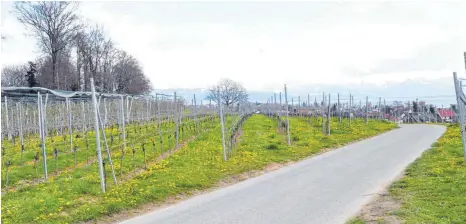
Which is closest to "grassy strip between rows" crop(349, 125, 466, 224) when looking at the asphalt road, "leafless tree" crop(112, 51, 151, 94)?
the asphalt road

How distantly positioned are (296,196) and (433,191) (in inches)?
123

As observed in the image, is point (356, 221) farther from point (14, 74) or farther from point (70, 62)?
point (14, 74)

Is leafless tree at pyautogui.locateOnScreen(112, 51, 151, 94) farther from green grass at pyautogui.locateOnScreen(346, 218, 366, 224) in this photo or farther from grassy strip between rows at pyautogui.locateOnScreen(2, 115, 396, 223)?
green grass at pyautogui.locateOnScreen(346, 218, 366, 224)

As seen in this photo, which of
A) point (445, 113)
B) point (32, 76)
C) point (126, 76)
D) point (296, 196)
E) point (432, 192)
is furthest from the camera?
point (445, 113)

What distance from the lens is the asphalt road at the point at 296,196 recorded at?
9406 mm

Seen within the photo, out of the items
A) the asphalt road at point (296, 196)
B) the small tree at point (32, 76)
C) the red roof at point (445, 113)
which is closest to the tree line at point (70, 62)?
the small tree at point (32, 76)

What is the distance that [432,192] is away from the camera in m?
10.6

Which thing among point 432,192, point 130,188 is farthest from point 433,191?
point 130,188

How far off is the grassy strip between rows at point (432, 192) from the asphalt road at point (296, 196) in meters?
0.63

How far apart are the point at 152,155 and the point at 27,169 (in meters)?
4.88

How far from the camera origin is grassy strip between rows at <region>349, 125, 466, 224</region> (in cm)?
845

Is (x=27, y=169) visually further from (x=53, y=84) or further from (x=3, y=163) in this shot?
(x=53, y=84)

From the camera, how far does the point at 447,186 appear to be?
35.8 feet


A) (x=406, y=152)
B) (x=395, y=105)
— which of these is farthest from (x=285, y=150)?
(x=395, y=105)
